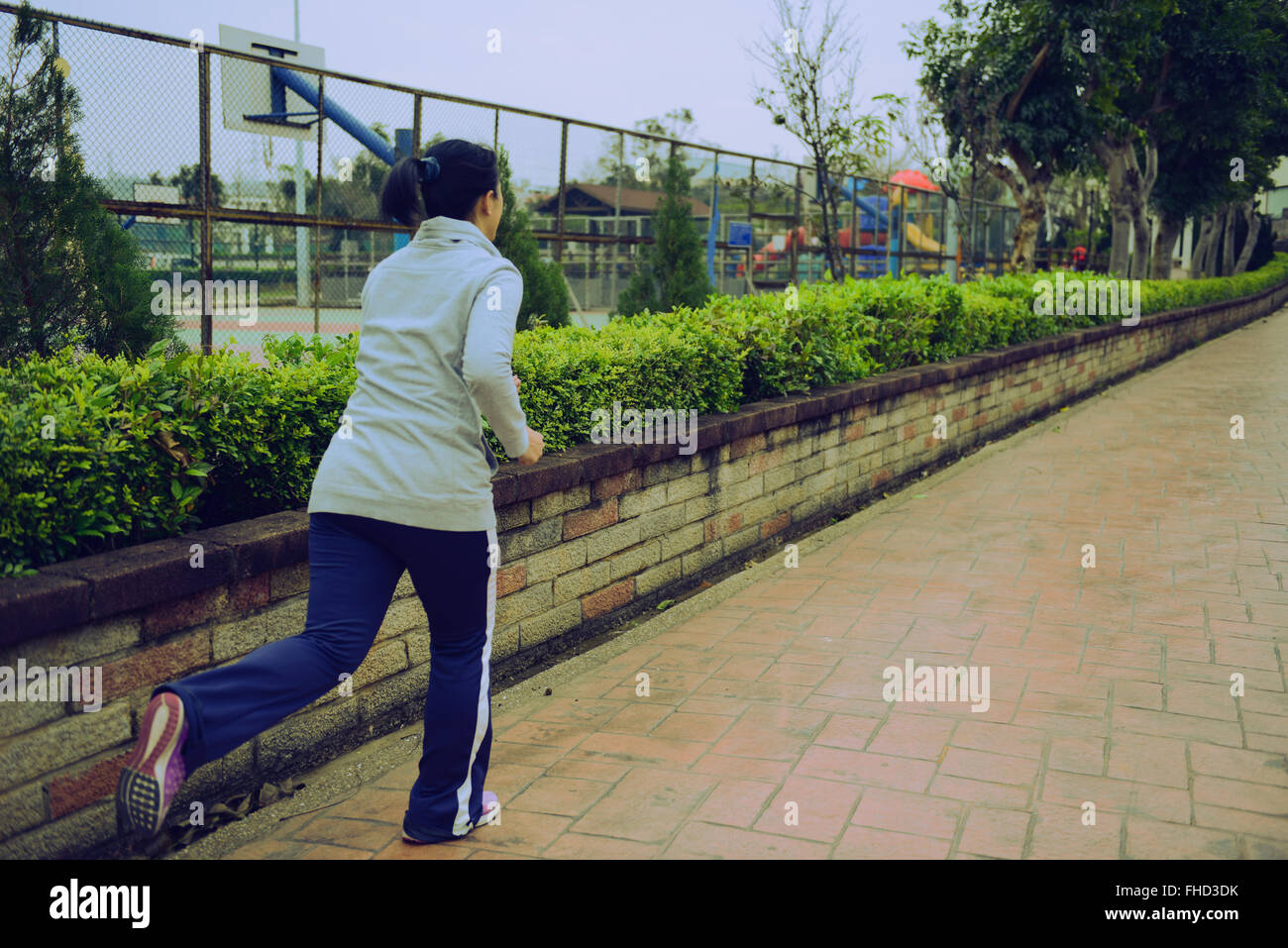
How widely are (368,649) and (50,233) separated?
2.20 metres

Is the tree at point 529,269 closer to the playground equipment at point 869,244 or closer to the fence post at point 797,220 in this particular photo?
the playground equipment at point 869,244

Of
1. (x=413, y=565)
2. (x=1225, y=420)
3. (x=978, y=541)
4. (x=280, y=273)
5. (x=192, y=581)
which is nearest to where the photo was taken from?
(x=413, y=565)

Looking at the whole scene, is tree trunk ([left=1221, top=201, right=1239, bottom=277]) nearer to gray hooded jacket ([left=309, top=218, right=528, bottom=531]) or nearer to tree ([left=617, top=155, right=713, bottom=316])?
tree ([left=617, top=155, right=713, bottom=316])

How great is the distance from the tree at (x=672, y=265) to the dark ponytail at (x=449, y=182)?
8.58 meters

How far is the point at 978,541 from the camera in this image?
6.77 meters

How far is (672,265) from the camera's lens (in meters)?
11.8

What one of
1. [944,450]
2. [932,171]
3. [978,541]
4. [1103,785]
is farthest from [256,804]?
[932,171]

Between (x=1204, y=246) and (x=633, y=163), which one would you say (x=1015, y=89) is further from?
(x=1204, y=246)

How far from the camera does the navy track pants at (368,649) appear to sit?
8.81ft

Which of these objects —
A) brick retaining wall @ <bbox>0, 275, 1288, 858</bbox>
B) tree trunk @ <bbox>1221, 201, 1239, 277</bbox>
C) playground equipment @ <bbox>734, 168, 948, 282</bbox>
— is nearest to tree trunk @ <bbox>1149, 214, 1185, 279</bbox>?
playground equipment @ <bbox>734, 168, 948, 282</bbox>

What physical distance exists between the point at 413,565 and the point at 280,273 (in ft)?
21.2

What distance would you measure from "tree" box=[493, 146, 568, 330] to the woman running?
600 cm

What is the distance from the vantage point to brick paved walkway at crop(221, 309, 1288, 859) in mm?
3234

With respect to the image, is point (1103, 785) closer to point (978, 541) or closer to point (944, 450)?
point (978, 541)
